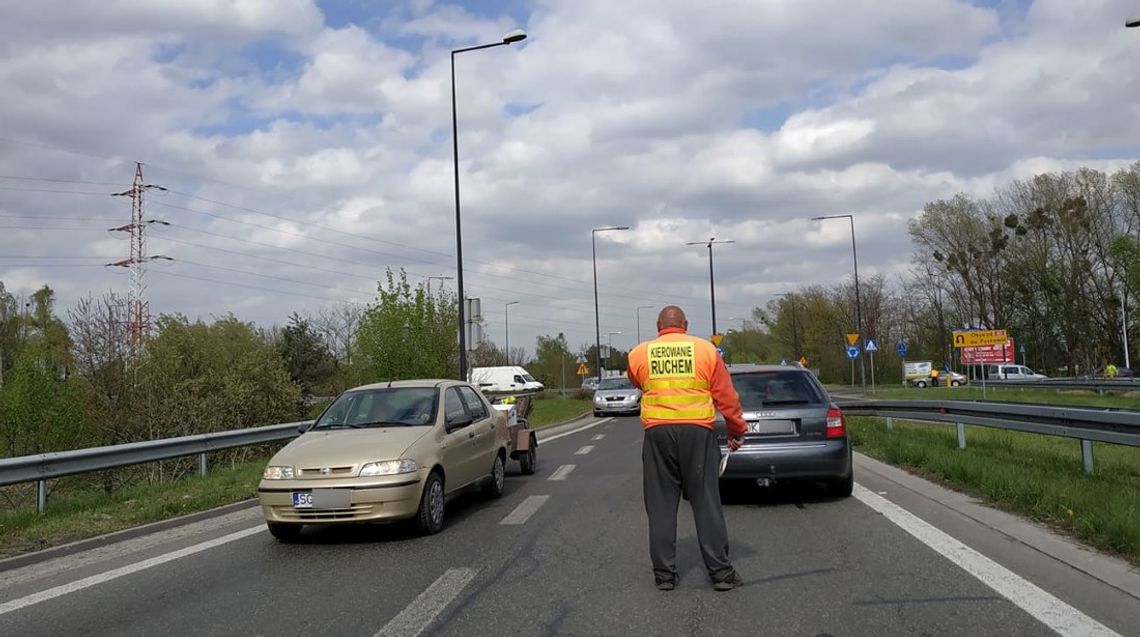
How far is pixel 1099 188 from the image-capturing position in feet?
171

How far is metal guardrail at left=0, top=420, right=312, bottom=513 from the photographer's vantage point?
9.02 metres

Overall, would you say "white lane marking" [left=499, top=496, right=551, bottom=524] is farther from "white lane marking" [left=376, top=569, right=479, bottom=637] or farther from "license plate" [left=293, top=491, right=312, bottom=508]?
"white lane marking" [left=376, top=569, right=479, bottom=637]

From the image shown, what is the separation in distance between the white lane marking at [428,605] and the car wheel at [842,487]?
4.50 meters

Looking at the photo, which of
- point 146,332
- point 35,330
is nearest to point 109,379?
point 146,332

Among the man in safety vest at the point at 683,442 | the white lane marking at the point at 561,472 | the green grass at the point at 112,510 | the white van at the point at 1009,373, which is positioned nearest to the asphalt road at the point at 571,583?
the man in safety vest at the point at 683,442

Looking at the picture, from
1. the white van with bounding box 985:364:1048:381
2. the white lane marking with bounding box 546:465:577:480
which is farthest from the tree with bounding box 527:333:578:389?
the white lane marking with bounding box 546:465:577:480

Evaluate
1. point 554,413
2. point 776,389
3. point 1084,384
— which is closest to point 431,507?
point 776,389

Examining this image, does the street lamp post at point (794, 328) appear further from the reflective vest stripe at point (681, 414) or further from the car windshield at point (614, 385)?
the reflective vest stripe at point (681, 414)

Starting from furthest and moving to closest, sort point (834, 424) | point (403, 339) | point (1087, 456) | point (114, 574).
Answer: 1. point (403, 339)
2. point (1087, 456)
3. point (834, 424)
4. point (114, 574)

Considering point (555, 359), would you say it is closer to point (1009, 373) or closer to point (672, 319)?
point (1009, 373)

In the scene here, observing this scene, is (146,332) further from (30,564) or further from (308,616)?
(308,616)

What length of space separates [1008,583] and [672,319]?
267 cm

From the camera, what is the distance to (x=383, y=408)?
9008 mm

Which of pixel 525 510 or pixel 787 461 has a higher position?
pixel 787 461
